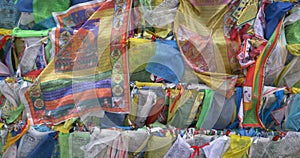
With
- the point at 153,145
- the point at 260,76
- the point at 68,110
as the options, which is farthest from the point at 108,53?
the point at 260,76

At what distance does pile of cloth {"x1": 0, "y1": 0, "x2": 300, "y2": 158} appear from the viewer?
2105 millimetres

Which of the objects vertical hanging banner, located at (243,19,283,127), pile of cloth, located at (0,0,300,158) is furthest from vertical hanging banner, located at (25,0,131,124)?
vertical hanging banner, located at (243,19,283,127)

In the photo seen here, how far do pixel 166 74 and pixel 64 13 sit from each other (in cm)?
65

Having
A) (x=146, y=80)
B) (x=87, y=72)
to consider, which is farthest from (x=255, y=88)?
(x=87, y=72)

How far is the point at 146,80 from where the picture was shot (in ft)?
7.22

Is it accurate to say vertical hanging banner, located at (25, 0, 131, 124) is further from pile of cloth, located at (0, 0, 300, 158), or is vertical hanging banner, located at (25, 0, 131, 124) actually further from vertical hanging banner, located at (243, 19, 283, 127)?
vertical hanging banner, located at (243, 19, 283, 127)

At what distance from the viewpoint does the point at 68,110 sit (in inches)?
83.7

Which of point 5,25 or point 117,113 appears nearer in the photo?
point 117,113

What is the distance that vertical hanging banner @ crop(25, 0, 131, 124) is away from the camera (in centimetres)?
211

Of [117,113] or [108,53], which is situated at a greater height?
[108,53]

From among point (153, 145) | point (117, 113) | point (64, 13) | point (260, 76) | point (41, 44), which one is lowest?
point (153, 145)

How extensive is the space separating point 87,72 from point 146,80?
32cm

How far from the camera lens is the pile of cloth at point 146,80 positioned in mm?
2105

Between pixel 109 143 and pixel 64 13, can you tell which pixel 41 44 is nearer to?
pixel 64 13
